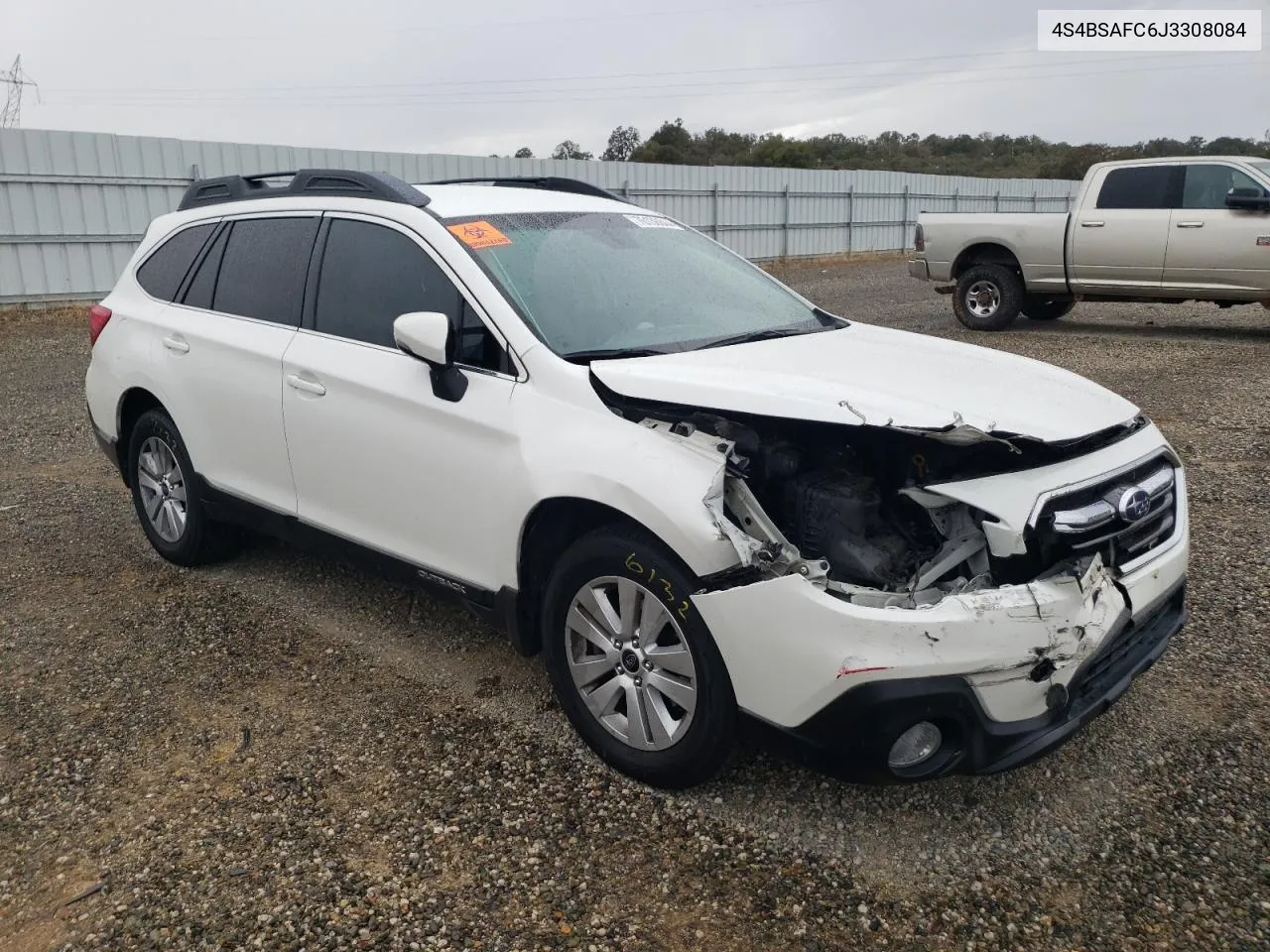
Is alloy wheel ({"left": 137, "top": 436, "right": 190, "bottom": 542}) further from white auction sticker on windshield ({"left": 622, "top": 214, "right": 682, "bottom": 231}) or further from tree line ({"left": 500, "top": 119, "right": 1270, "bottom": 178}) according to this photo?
tree line ({"left": 500, "top": 119, "right": 1270, "bottom": 178})

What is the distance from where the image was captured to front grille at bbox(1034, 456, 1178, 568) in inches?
→ 102

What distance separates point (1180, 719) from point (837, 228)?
24956 mm

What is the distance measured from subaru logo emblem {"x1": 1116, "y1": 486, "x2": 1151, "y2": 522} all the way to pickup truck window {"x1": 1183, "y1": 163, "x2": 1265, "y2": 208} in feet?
31.1

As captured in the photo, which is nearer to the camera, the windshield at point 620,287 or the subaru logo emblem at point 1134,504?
the subaru logo emblem at point 1134,504

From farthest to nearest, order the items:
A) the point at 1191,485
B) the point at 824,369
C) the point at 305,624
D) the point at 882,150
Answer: the point at 882,150
the point at 1191,485
the point at 305,624
the point at 824,369

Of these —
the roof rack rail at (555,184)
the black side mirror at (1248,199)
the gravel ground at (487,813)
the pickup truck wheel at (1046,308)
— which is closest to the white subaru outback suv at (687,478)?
the roof rack rail at (555,184)

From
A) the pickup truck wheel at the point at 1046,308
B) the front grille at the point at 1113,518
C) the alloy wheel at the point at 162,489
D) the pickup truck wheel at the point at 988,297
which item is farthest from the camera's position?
the pickup truck wheel at the point at 1046,308

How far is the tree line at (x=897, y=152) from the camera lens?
165 feet

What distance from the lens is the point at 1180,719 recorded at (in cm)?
334

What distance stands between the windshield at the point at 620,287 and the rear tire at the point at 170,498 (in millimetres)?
1976

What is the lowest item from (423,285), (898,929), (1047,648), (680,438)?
(898,929)

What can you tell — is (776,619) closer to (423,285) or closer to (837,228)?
(423,285)

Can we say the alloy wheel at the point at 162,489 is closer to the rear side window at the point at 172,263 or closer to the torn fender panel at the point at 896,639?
the rear side window at the point at 172,263

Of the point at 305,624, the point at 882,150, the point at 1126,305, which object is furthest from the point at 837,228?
the point at 882,150
